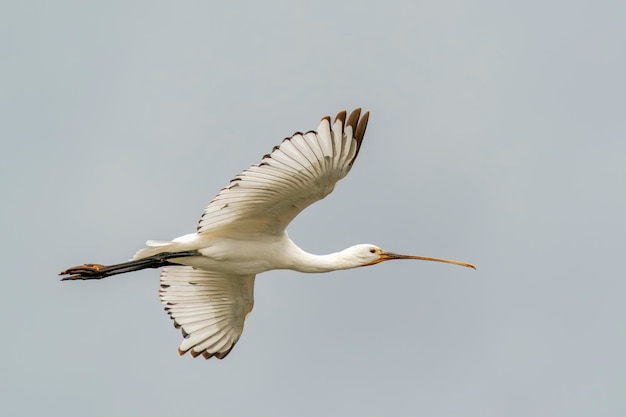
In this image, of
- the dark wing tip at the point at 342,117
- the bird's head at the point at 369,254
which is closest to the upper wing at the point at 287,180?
the dark wing tip at the point at 342,117

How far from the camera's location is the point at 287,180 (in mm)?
18531

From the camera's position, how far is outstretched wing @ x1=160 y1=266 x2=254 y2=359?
2200cm

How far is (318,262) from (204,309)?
106 inches

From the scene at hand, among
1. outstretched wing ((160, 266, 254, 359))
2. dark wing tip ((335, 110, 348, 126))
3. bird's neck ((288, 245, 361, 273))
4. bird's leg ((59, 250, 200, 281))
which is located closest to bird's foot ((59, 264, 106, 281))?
bird's leg ((59, 250, 200, 281))

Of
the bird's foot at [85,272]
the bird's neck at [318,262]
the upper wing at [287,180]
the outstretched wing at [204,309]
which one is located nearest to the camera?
the upper wing at [287,180]

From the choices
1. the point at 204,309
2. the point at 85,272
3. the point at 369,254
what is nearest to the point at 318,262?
the point at 369,254

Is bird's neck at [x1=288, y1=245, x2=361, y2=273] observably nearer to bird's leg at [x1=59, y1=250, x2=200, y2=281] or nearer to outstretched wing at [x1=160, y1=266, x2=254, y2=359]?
bird's leg at [x1=59, y1=250, x2=200, y2=281]

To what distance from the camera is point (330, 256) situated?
803 inches

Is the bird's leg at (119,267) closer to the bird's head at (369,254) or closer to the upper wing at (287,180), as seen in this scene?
the upper wing at (287,180)

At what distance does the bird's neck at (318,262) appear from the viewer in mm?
20062

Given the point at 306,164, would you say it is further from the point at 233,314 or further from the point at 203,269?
the point at 233,314

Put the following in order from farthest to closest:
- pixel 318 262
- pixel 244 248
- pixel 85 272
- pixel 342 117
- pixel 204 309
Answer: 1. pixel 204 309
2. pixel 85 272
3. pixel 318 262
4. pixel 244 248
5. pixel 342 117

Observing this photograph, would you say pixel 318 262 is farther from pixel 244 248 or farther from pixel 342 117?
pixel 342 117

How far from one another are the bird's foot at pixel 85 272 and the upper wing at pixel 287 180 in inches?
72.8
